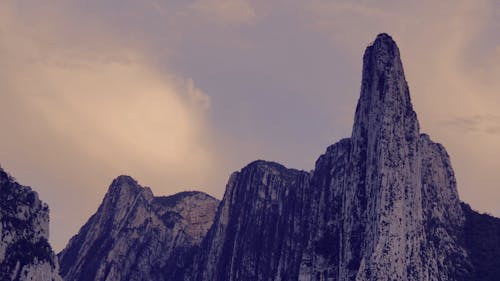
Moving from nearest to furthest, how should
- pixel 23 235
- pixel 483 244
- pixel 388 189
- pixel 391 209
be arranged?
pixel 391 209 < pixel 23 235 < pixel 388 189 < pixel 483 244

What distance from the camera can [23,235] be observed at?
160500 millimetres

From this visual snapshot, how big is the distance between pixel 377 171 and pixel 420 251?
2061 cm

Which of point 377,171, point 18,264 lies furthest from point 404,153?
point 18,264

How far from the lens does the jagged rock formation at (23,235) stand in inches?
5999

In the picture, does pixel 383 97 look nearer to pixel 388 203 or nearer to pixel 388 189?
pixel 388 189

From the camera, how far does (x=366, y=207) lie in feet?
557

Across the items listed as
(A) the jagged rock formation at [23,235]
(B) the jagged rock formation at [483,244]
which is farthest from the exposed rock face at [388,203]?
(A) the jagged rock formation at [23,235]

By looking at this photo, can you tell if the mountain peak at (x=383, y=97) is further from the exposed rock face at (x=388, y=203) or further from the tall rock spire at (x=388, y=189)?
the exposed rock face at (x=388, y=203)

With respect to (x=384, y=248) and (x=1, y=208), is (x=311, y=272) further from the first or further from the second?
(x=1, y=208)

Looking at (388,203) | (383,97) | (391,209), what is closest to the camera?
(391,209)

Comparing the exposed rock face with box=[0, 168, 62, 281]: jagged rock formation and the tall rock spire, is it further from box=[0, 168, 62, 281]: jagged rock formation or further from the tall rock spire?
box=[0, 168, 62, 281]: jagged rock formation

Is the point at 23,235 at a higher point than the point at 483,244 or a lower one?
lower

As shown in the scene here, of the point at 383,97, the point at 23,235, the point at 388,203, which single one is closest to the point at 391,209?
the point at 388,203

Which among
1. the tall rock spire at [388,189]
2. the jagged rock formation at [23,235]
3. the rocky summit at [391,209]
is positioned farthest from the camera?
the rocky summit at [391,209]
